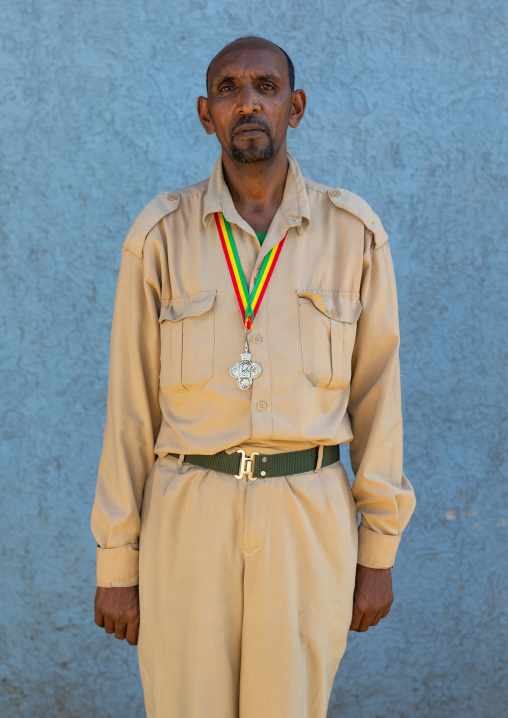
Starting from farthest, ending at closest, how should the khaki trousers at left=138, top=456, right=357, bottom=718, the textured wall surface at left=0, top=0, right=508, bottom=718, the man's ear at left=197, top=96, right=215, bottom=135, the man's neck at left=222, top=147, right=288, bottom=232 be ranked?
the textured wall surface at left=0, top=0, right=508, bottom=718 → the man's ear at left=197, top=96, right=215, bottom=135 → the man's neck at left=222, top=147, right=288, bottom=232 → the khaki trousers at left=138, top=456, right=357, bottom=718

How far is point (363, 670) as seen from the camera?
12.8 feet

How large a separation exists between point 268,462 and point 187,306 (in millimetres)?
482

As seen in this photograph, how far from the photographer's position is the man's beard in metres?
2.54

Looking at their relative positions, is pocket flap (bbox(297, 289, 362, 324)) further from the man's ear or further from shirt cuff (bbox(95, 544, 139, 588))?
shirt cuff (bbox(95, 544, 139, 588))

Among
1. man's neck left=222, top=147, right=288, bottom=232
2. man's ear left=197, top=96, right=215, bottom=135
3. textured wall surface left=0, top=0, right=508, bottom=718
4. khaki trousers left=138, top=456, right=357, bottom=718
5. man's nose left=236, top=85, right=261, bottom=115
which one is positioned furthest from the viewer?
textured wall surface left=0, top=0, right=508, bottom=718

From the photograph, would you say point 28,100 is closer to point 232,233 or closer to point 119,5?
point 119,5

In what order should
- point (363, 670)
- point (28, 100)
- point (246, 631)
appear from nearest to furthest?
1. point (246, 631)
2. point (28, 100)
3. point (363, 670)

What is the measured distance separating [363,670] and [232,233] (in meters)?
2.19

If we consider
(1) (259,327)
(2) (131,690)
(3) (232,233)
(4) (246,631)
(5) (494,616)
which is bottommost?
(2) (131,690)

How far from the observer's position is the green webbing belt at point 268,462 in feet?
7.99

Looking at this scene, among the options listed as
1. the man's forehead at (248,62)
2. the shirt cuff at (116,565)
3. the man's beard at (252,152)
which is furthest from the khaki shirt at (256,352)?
the man's forehead at (248,62)

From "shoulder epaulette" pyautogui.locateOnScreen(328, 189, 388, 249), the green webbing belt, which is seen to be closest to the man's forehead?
"shoulder epaulette" pyautogui.locateOnScreen(328, 189, 388, 249)

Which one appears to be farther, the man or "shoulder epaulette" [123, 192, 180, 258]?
"shoulder epaulette" [123, 192, 180, 258]

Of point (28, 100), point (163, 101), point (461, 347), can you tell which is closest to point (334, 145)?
point (163, 101)
